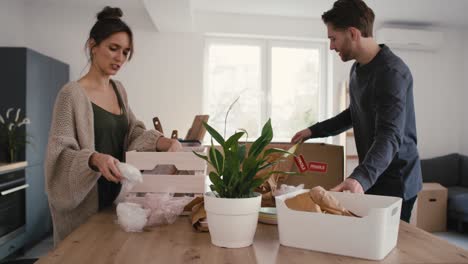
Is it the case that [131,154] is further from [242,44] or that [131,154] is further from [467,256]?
[242,44]

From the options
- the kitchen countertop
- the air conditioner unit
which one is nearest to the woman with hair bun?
the kitchen countertop

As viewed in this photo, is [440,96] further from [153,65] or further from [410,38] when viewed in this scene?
[153,65]

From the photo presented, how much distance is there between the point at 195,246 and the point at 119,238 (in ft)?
0.66

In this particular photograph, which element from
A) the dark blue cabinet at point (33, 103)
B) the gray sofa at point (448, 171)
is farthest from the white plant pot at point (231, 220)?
the gray sofa at point (448, 171)

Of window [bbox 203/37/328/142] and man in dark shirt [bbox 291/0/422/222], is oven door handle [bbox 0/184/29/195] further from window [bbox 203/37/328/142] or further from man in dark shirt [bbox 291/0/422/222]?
man in dark shirt [bbox 291/0/422/222]

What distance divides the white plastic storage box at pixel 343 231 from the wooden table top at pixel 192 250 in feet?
0.05

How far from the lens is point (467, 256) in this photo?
843 millimetres

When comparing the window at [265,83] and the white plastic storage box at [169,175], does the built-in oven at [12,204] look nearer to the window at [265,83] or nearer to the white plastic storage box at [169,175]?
the window at [265,83]

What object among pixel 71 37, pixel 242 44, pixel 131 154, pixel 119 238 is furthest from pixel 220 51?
pixel 119 238

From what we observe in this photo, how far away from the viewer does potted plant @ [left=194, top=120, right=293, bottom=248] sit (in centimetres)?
89

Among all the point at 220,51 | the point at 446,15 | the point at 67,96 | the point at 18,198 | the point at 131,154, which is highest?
the point at 446,15

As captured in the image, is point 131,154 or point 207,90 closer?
point 131,154

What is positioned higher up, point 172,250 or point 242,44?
point 242,44

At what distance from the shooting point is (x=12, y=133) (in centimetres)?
333
